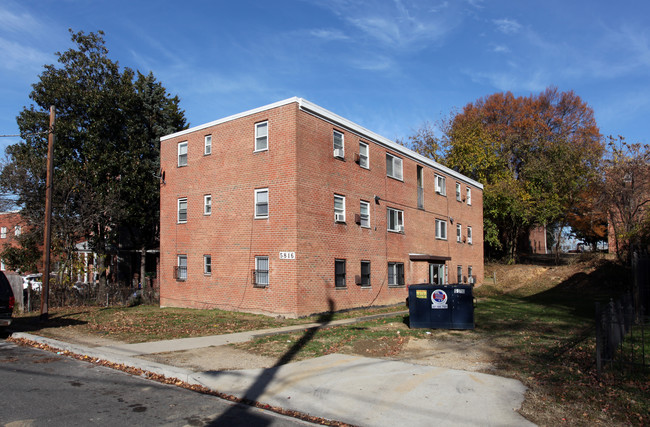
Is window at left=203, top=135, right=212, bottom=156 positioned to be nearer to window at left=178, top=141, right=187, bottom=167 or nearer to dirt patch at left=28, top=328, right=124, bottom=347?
window at left=178, top=141, right=187, bottom=167

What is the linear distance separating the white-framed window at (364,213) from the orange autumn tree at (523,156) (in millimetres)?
21023

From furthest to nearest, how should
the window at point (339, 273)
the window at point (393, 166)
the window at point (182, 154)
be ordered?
the window at point (393, 166)
the window at point (182, 154)
the window at point (339, 273)

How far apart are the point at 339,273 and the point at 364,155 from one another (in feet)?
19.1

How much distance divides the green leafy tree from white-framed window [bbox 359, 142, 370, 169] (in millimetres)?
13981

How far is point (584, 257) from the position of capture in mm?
38500

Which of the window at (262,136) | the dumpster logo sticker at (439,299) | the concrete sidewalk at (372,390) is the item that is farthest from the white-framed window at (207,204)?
the concrete sidewalk at (372,390)

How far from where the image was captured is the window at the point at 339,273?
65.4ft

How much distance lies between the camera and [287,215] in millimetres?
18328

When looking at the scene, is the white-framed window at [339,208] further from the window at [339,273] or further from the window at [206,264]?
the window at [206,264]

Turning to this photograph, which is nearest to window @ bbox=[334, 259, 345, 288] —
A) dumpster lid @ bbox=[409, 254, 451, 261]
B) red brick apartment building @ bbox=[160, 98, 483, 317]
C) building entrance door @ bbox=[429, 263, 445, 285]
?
red brick apartment building @ bbox=[160, 98, 483, 317]

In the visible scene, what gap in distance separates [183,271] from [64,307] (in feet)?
17.3

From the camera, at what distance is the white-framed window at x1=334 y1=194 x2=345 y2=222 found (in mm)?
20328

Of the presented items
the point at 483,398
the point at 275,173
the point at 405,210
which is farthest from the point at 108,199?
the point at 483,398

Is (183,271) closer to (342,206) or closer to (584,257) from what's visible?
(342,206)
